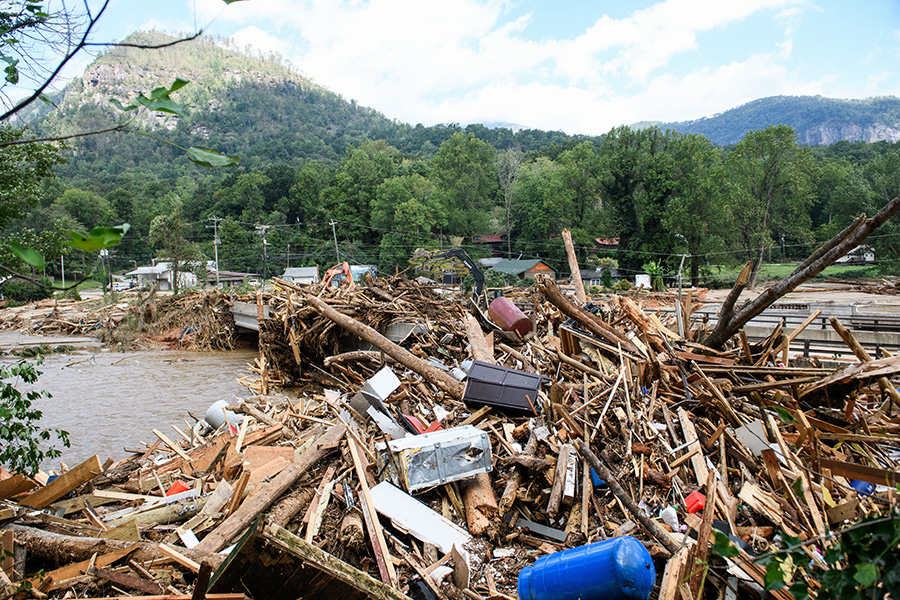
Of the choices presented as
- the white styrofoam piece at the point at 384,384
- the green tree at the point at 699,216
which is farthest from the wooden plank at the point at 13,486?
the green tree at the point at 699,216

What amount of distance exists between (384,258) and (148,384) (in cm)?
4223

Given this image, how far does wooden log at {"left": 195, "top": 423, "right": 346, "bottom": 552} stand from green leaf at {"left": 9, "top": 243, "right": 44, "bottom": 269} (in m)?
3.86

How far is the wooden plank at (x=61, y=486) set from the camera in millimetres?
4847

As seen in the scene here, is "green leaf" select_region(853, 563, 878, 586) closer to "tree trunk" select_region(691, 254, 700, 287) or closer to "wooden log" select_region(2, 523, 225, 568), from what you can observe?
"wooden log" select_region(2, 523, 225, 568)

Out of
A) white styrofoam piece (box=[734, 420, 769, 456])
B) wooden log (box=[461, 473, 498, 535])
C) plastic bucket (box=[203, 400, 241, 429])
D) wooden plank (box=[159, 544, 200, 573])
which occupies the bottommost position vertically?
plastic bucket (box=[203, 400, 241, 429])

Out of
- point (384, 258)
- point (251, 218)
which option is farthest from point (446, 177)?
point (251, 218)

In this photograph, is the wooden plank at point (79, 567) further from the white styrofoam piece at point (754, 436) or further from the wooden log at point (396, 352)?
the white styrofoam piece at point (754, 436)

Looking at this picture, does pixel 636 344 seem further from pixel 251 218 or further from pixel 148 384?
pixel 251 218

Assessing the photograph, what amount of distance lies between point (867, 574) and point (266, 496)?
16.1 feet

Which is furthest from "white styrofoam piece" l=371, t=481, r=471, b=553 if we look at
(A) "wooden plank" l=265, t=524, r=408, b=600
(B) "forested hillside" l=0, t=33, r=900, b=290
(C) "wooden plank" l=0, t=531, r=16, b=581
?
(B) "forested hillside" l=0, t=33, r=900, b=290

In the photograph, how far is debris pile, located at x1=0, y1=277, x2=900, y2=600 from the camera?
371 centimetres

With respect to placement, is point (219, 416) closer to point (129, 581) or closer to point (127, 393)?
point (129, 581)

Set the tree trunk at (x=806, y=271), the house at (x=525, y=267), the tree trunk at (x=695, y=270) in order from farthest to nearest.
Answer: the house at (x=525, y=267)
the tree trunk at (x=695, y=270)
the tree trunk at (x=806, y=271)

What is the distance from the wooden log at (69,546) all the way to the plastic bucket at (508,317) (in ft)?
25.0
